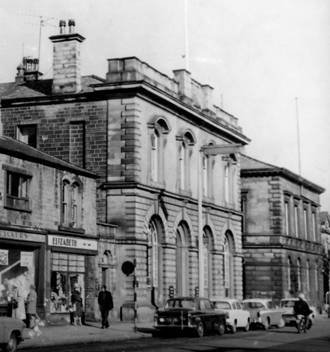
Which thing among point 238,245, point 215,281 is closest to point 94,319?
point 215,281

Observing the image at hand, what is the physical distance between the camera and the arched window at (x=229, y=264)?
5059cm

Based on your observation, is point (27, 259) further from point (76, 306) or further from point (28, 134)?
point (28, 134)

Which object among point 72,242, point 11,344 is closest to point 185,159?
point 72,242

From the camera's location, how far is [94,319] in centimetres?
3425

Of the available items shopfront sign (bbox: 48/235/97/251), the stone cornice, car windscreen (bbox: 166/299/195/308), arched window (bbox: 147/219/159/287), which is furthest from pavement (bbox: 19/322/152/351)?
the stone cornice

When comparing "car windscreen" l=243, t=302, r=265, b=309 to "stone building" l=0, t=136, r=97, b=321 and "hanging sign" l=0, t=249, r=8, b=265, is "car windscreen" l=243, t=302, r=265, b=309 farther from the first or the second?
"hanging sign" l=0, t=249, r=8, b=265

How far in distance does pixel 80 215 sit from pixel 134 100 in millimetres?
7689

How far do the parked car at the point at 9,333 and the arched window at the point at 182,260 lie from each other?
24.1 meters

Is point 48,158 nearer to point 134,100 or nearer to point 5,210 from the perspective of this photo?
point 5,210

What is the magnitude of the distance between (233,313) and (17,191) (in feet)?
33.5

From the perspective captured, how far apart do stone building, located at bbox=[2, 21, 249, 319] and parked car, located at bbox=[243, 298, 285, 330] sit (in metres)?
3.08

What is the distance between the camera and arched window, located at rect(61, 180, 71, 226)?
1282 inches

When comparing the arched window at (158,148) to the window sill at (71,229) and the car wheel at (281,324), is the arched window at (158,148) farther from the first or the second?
the car wheel at (281,324)

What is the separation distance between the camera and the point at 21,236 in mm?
29047
